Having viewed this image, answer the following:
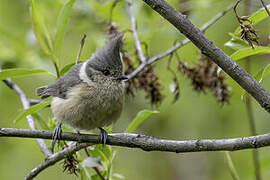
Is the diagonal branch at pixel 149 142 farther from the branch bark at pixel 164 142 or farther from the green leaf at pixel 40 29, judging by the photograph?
the green leaf at pixel 40 29

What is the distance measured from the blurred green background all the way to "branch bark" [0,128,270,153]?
155 centimetres

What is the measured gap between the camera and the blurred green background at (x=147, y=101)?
4.29 metres

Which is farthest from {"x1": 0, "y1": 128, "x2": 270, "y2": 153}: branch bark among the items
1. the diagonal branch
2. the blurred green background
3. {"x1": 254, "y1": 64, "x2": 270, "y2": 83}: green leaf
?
the blurred green background

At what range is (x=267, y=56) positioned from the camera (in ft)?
14.4

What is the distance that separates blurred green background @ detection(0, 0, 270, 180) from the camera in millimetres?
4293

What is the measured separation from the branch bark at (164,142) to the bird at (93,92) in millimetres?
635

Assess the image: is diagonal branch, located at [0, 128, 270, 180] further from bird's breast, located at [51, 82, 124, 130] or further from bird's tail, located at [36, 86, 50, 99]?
bird's tail, located at [36, 86, 50, 99]

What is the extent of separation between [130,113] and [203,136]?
41.3 inches

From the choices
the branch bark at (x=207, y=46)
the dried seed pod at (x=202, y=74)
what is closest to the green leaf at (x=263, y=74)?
the branch bark at (x=207, y=46)

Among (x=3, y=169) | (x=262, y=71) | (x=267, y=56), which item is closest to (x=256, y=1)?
(x=267, y=56)

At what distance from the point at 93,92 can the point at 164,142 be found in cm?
130

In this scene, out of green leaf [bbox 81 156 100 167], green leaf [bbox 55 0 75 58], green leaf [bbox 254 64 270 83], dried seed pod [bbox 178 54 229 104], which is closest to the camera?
green leaf [bbox 254 64 270 83]

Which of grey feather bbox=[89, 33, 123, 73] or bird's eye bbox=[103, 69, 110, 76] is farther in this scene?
bird's eye bbox=[103, 69, 110, 76]

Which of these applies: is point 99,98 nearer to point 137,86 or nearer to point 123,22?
point 137,86
